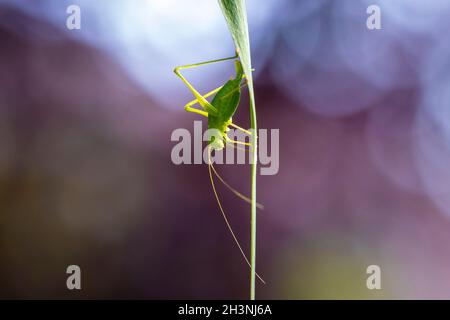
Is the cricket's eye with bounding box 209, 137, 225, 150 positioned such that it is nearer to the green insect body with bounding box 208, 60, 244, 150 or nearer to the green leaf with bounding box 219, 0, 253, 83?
the green insect body with bounding box 208, 60, 244, 150

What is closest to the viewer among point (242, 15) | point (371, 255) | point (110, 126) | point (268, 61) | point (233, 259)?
point (242, 15)

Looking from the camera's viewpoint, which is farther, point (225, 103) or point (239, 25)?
point (225, 103)

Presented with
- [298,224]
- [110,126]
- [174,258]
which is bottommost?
[174,258]

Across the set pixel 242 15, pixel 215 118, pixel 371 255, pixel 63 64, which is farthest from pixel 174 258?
pixel 242 15

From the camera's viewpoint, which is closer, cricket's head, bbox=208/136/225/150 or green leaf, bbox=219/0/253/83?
green leaf, bbox=219/0/253/83

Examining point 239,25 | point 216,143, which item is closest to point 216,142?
point 216,143

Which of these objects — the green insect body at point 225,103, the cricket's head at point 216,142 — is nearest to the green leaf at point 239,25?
the green insect body at point 225,103

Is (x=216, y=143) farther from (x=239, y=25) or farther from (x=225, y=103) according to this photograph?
(x=239, y=25)

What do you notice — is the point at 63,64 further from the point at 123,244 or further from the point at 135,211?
the point at 123,244

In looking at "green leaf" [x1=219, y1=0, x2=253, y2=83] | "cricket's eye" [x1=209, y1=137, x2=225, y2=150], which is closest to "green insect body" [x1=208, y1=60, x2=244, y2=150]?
"cricket's eye" [x1=209, y1=137, x2=225, y2=150]
